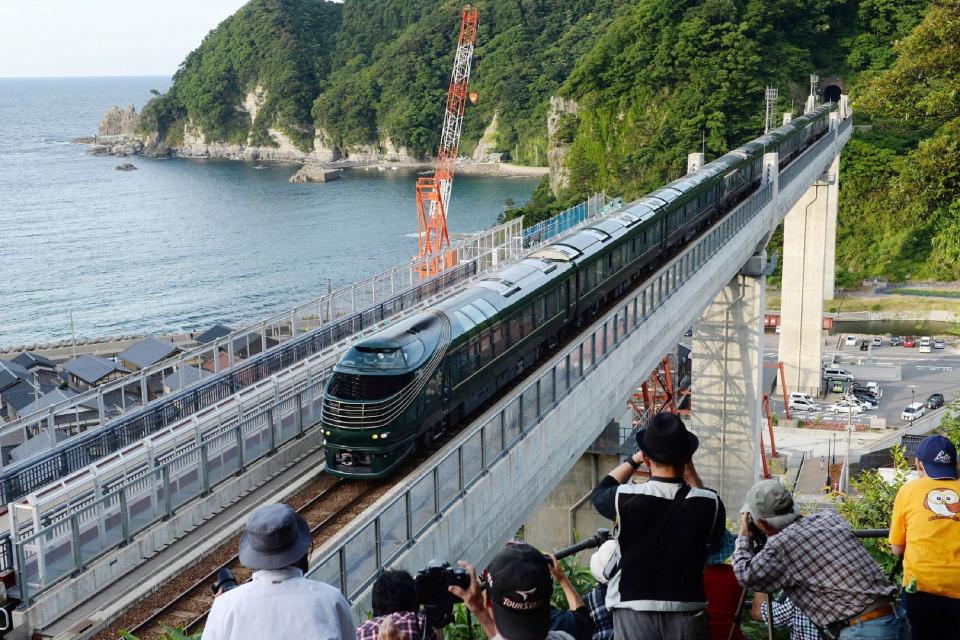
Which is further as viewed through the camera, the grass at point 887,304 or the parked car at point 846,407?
the grass at point 887,304

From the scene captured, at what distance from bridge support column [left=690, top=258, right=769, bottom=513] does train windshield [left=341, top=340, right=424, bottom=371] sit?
20.7 meters

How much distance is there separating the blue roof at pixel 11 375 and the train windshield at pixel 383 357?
23.9 m

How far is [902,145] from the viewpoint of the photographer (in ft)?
220

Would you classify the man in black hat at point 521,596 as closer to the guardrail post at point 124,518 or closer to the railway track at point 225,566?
the railway track at point 225,566

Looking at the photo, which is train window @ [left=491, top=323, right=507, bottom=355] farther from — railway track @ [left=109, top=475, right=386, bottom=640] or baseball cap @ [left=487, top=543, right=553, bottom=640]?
baseball cap @ [left=487, top=543, right=553, bottom=640]

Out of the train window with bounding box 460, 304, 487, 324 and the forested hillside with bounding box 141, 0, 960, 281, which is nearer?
the train window with bounding box 460, 304, 487, 324

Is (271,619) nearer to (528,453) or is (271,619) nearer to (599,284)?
(528,453)

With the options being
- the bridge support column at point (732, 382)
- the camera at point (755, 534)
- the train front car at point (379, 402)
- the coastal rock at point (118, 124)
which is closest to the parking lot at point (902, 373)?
the bridge support column at point (732, 382)

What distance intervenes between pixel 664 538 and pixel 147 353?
1355 inches

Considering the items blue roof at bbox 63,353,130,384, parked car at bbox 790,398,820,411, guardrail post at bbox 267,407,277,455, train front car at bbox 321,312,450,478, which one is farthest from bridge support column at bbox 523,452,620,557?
parked car at bbox 790,398,820,411

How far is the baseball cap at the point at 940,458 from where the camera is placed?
570 cm

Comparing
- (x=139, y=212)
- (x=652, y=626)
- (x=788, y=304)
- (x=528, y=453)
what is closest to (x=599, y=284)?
(x=528, y=453)

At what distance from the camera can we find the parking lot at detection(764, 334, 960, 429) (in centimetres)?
4581

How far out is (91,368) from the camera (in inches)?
1394
